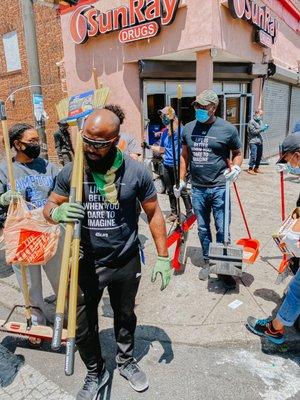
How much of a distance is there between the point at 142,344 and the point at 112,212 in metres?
1.45

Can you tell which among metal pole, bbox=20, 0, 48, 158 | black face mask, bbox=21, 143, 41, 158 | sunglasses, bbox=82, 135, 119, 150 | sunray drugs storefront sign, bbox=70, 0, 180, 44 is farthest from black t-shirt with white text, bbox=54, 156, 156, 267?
sunray drugs storefront sign, bbox=70, 0, 180, 44

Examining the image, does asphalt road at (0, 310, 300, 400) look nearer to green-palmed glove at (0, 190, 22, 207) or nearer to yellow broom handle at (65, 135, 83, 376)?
yellow broom handle at (65, 135, 83, 376)

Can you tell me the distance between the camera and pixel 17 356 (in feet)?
9.59

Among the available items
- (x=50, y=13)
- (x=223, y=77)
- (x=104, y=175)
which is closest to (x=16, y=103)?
(x=50, y=13)

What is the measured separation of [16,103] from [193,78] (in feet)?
21.0

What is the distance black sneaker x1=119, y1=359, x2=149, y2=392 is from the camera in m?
2.50

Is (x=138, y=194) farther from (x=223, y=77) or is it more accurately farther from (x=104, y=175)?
(x=223, y=77)

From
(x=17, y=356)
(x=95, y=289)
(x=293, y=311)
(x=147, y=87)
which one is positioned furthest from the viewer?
(x=147, y=87)

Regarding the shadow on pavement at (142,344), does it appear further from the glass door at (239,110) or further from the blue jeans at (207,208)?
the glass door at (239,110)

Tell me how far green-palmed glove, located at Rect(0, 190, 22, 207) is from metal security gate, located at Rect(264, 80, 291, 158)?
436 inches

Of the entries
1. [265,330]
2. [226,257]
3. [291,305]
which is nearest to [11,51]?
[226,257]

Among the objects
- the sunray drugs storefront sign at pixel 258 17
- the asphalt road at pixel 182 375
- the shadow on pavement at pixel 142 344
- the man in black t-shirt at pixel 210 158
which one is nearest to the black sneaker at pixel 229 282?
the man in black t-shirt at pixel 210 158

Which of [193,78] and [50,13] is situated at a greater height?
[50,13]

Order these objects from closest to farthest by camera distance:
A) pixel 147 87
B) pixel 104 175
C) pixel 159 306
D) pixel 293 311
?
pixel 104 175 < pixel 293 311 < pixel 159 306 < pixel 147 87
